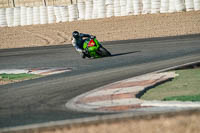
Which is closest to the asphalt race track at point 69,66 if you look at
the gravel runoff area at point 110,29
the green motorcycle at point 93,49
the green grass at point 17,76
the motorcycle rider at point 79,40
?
the green motorcycle at point 93,49

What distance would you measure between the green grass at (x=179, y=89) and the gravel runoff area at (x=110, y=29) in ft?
42.3

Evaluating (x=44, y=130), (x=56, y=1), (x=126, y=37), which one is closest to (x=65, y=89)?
(x=44, y=130)

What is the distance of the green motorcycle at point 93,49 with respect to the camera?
17327 millimetres

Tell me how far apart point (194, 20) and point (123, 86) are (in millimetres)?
15751

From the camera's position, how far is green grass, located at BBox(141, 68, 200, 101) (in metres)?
8.20

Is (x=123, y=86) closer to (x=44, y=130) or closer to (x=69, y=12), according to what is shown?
(x=44, y=130)

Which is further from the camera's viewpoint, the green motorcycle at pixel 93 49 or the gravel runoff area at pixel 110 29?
the gravel runoff area at pixel 110 29

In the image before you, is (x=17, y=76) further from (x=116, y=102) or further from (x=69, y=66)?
(x=116, y=102)

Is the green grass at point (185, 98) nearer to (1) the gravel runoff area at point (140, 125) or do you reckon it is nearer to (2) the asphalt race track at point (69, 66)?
(2) the asphalt race track at point (69, 66)

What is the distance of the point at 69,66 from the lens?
16.5m

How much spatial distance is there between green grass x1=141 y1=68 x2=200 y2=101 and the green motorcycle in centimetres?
664

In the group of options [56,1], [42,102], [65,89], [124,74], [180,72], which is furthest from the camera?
[56,1]

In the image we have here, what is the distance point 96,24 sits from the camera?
2798 cm

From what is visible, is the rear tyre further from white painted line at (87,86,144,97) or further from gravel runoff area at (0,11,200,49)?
white painted line at (87,86,144,97)
